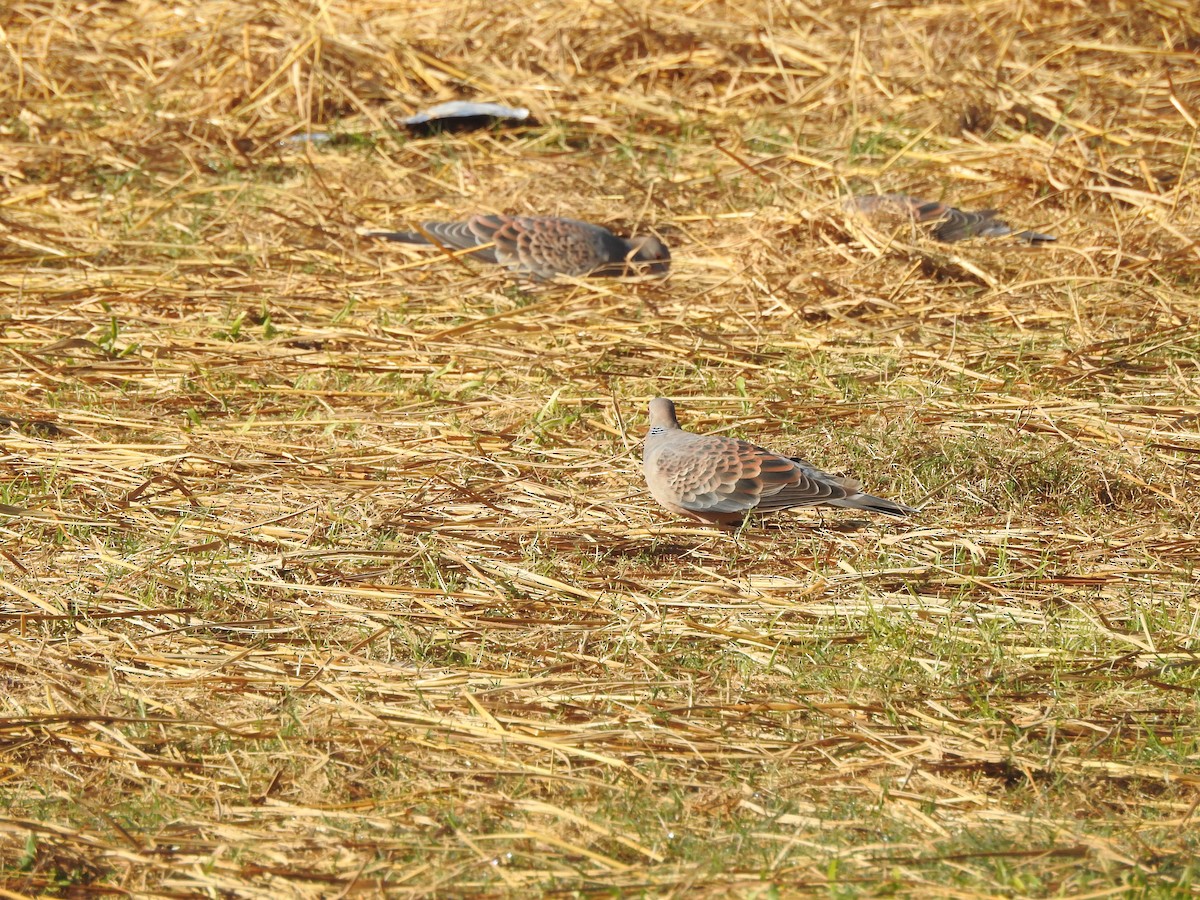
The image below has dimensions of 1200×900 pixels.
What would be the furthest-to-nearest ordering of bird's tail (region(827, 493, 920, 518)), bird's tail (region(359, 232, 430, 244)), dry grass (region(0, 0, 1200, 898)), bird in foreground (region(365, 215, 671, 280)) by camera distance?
bird's tail (region(359, 232, 430, 244)) → bird in foreground (region(365, 215, 671, 280)) → bird's tail (region(827, 493, 920, 518)) → dry grass (region(0, 0, 1200, 898))

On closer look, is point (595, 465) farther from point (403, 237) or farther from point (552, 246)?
point (403, 237)

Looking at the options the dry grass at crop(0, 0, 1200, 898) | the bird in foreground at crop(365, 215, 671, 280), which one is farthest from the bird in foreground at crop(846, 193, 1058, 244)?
the bird in foreground at crop(365, 215, 671, 280)

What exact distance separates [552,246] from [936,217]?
1810 mm

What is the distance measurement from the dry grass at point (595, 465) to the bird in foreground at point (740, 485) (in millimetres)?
119

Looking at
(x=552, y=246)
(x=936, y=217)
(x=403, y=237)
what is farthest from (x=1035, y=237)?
(x=403, y=237)

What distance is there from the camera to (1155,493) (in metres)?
4.65

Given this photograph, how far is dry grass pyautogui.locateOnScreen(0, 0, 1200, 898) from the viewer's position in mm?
3055

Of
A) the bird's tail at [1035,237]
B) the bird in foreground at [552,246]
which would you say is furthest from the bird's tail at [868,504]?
the bird's tail at [1035,237]

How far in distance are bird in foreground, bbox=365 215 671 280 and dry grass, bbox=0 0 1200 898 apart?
5.8 inches

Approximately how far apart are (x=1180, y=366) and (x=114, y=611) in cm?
402

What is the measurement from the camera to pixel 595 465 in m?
4.98

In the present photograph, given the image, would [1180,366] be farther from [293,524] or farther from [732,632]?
[293,524]

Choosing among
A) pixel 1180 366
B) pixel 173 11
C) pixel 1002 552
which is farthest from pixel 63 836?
pixel 173 11

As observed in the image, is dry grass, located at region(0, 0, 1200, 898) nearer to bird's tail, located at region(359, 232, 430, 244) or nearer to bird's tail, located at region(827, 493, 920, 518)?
bird's tail, located at region(827, 493, 920, 518)
